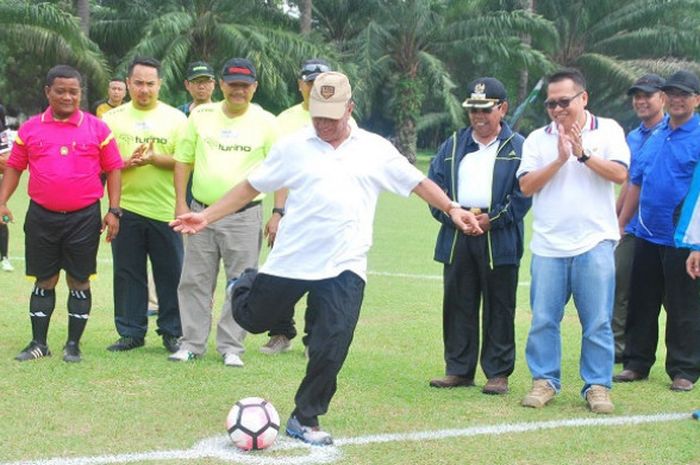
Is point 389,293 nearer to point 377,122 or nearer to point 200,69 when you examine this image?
point 200,69

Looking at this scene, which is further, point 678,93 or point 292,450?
point 678,93

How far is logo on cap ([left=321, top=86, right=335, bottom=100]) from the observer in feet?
17.6

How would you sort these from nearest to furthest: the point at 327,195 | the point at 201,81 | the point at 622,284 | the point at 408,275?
1. the point at 327,195
2. the point at 622,284
3. the point at 201,81
4. the point at 408,275

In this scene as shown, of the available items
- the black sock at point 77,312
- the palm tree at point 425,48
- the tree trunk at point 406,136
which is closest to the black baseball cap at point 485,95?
the black sock at point 77,312

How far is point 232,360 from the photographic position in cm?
735

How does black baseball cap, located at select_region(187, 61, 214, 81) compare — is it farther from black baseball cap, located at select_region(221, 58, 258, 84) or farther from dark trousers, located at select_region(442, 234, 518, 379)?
dark trousers, located at select_region(442, 234, 518, 379)

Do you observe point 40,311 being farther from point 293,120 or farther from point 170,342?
point 293,120

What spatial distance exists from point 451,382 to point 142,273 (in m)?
2.58

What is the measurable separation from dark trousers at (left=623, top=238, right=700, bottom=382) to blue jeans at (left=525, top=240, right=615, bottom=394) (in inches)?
36.1

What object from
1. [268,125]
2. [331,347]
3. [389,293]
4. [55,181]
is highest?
[268,125]

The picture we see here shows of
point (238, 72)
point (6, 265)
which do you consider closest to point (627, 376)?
point (238, 72)

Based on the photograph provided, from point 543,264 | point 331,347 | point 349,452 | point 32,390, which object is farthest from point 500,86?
point 32,390

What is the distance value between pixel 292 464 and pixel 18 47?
2612 centimetres

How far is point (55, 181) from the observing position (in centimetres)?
709
